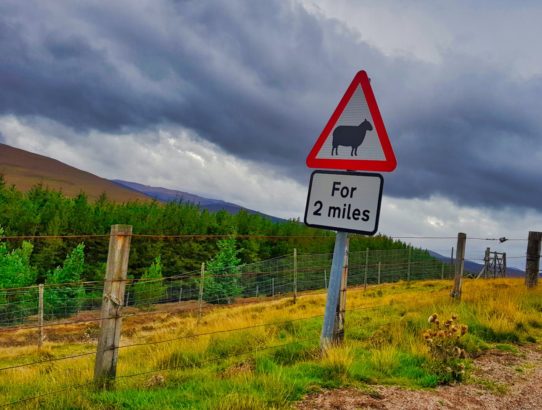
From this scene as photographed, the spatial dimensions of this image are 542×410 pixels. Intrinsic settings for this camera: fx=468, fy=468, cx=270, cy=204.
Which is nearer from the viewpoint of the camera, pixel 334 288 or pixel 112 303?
pixel 112 303

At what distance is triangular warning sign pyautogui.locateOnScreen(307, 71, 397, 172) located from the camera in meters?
4.62

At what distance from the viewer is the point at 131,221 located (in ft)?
175

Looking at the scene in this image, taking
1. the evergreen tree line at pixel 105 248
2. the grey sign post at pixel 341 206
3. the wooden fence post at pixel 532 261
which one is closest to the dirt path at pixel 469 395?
the grey sign post at pixel 341 206

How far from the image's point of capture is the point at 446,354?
16.9 feet

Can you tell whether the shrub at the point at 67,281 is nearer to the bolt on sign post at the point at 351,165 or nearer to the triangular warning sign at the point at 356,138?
the bolt on sign post at the point at 351,165

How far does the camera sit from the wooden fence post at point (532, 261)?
12547 millimetres

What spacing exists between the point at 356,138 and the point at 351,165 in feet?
0.91

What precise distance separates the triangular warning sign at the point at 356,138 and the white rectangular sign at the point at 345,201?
0.12 metres

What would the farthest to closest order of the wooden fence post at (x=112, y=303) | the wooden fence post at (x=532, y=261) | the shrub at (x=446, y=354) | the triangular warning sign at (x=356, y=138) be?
the wooden fence post at (x=532, y=261)
the shrub at (x=446, y=354)
the triangular warning sign at (x=356, y=138)
the wooden fence post at (x=112, y=303)

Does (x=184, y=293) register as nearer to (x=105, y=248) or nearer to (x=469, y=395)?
(x=105, y=248)

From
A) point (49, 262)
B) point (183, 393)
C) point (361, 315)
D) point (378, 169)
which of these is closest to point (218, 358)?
point (183, 393)

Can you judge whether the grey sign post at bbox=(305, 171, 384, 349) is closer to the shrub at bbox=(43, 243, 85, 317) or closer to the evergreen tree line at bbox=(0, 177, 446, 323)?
the evergreen tree line at bbox=(0, 177, 446, 323)

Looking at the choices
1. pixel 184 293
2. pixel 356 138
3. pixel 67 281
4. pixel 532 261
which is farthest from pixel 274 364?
pixel 67 281

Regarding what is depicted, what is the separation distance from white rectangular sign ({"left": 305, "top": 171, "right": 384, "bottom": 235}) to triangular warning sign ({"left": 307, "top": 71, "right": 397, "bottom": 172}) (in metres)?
0.12
